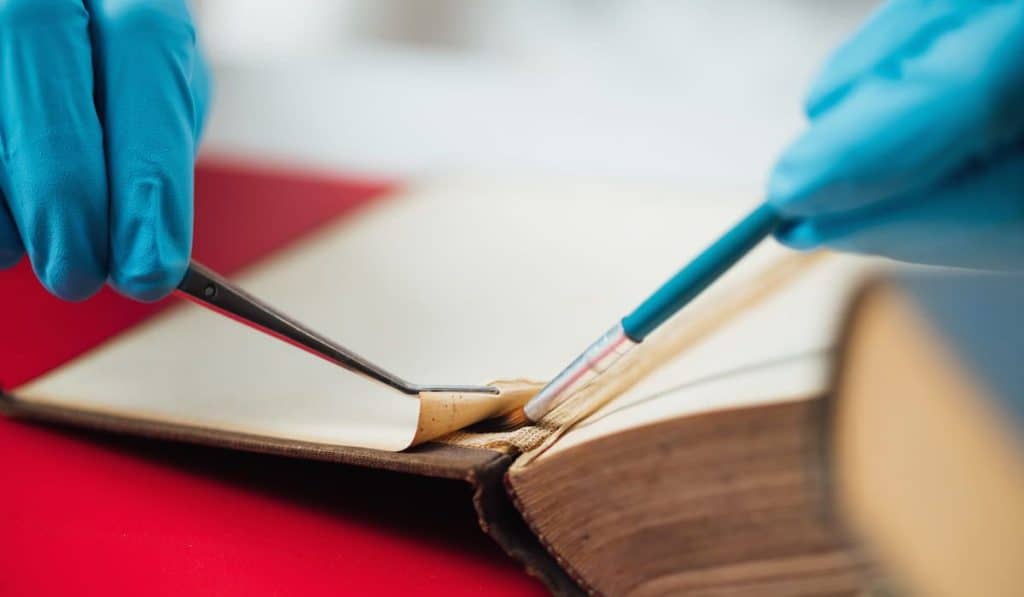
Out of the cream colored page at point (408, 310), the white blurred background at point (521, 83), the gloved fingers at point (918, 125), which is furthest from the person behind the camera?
the white blurred background at point (521, 83)

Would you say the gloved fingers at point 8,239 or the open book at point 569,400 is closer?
the open book at point 569,400

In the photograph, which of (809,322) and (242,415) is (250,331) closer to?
(242,415)

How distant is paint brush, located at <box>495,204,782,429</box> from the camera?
61 centimetres

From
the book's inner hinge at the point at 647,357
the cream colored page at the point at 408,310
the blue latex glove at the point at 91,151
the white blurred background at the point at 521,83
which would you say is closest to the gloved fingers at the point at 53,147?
the blue latex glove at the point at 91,151

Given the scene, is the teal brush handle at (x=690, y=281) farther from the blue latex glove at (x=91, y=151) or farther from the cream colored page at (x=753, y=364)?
the blue latex glove at (x=91, y=151)

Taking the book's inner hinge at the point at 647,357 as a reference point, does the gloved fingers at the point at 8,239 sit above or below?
below

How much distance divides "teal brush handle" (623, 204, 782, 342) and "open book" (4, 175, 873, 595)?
0.14ft

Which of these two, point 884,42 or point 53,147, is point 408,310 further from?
point 884,42

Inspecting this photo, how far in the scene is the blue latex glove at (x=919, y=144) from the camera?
547mm

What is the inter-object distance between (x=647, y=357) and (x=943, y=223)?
0.21 metres

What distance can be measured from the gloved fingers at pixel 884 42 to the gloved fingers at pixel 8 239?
22.6 inches

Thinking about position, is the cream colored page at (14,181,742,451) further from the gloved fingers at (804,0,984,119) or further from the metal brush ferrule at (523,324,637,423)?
the gloved fingers at (804,0,984,119)

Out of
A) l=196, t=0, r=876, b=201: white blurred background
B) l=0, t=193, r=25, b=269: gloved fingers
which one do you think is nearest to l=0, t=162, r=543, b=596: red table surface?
l=0, t=193, r=25, b=269: gloved fingers

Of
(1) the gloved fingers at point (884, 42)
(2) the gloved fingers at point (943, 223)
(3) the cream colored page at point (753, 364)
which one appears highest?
(1) the gloved fingers at point (884, 42)
